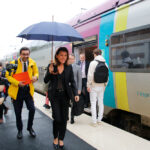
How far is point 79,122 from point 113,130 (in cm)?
90

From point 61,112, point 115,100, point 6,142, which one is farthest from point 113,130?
point 6,142

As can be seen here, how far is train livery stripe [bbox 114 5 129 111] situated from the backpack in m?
0.33

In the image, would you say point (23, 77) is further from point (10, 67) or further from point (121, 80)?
point (121, 80)

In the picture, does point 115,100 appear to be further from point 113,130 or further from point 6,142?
point 6,142

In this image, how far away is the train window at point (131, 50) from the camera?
3582 mm

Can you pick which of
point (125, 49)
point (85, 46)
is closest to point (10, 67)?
point (125, 49)

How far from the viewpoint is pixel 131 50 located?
388cm

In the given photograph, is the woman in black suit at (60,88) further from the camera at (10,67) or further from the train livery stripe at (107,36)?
the train livery stripe at (107,36)

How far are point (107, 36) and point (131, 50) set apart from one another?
2.85ft

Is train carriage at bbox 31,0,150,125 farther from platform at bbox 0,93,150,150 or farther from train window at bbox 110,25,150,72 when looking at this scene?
platform at bbox 0,93,150,150

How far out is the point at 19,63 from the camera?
3.47 meters

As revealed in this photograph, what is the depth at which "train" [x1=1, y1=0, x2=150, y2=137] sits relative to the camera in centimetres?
360

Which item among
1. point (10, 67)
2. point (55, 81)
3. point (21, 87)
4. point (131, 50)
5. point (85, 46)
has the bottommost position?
point (21, 87)

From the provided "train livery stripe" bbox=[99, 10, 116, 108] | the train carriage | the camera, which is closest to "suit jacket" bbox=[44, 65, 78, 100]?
the camera
